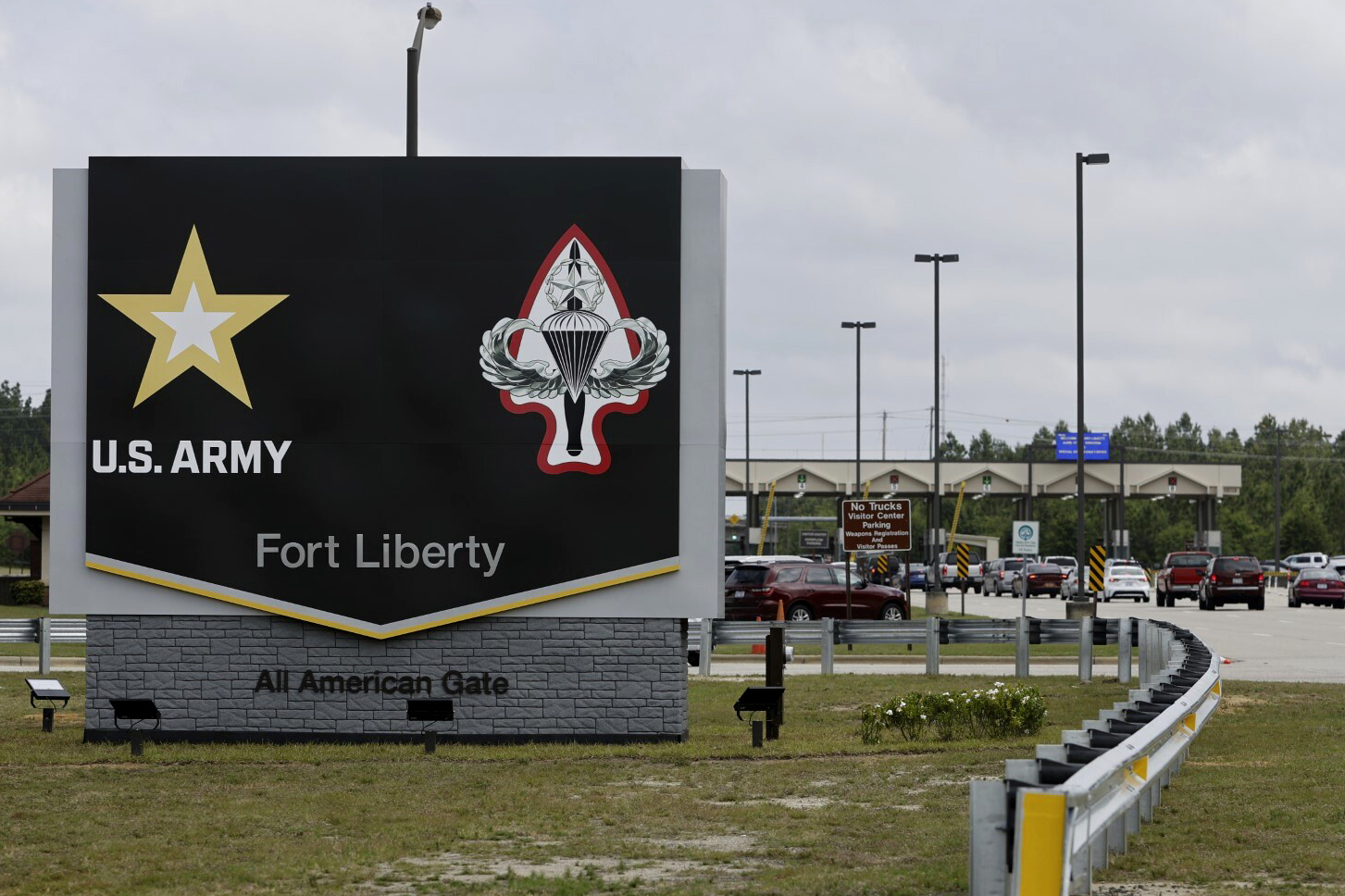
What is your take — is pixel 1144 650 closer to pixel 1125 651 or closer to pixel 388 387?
pixel 1125 651

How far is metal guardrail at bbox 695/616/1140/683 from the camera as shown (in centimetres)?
2533

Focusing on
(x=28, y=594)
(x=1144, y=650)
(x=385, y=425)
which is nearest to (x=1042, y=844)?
(x=385, y=425)

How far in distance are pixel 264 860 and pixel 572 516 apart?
7.06m

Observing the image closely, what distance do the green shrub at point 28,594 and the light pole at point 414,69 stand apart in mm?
37975

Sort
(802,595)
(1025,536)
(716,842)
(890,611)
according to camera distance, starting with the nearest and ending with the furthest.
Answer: (716,842) < (802,595) < (890,611) < (1025,536)

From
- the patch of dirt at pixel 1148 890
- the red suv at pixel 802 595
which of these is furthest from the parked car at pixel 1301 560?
the patch of dirt at pixel 1148 890

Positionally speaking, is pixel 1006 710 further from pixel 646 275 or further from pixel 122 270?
pixel 122 270

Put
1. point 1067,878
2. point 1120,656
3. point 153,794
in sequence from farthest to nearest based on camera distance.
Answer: point 1120,656 < point 153,794 < point 1067,878

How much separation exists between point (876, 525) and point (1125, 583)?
33.6 m

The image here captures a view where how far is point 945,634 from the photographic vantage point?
2802 centimetres

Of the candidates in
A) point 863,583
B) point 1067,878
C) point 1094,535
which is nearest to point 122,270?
point 1067,878

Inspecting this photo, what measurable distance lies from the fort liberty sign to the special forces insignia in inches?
1.0

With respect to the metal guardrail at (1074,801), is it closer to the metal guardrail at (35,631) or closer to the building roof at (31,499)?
the metal guardrail at (35,631)

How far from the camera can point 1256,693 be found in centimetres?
2202
